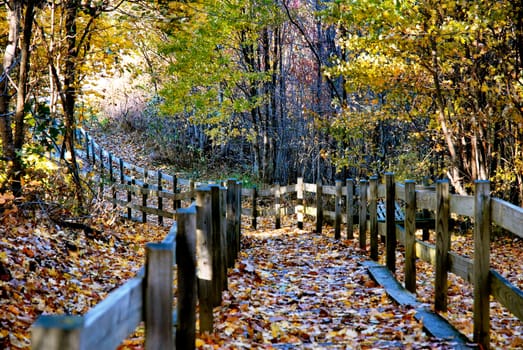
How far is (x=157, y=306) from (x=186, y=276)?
3.65ft

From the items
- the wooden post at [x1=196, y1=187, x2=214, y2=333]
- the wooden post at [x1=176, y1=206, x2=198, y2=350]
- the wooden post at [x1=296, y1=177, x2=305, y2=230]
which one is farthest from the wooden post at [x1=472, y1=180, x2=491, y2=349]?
the wooden post at [x1=296, y1=177, x2=305, y2=230]

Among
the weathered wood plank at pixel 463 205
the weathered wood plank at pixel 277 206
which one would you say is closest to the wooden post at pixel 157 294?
the weathered wood plank at pixel 463 205

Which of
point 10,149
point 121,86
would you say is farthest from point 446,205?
point 121,86

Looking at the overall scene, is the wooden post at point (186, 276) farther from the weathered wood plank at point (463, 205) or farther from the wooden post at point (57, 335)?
the weathered wood plank at point (463, 205)

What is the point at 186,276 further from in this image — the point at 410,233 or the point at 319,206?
the point at 319,206

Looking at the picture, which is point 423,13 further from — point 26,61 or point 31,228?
point 31,228

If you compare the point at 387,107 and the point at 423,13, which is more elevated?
the point at 423,13

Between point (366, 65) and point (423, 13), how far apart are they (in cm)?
158

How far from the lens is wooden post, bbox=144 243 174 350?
2.50m

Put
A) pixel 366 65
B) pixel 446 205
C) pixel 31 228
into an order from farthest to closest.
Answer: pixel 366 65
pixel 31 228
pixel 446 205

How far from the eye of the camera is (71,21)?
428 inches

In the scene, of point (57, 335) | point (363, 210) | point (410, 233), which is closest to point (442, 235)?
point (410, 233)

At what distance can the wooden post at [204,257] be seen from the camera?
477cm

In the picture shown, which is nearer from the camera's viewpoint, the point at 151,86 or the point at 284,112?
the point at 284,112
